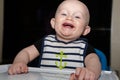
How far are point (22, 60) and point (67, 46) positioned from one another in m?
0.15

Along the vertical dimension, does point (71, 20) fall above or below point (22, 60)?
above

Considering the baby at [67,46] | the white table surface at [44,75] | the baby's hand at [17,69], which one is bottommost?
the white table surface at [44,75]

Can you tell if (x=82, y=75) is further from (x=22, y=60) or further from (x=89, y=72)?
(x=22, y=60)

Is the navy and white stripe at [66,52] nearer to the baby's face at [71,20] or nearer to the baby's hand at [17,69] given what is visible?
the baby's face at [71,20]

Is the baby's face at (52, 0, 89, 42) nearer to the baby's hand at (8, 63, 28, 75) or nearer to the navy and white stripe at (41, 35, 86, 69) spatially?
the navy and white stripe at (41, 35, 86, 69)

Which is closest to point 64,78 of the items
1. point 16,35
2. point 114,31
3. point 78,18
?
point 78,18

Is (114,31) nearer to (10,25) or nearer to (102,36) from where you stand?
(102,36)

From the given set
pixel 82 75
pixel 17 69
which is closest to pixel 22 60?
pixel 17 69

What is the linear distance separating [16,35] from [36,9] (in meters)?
0.27

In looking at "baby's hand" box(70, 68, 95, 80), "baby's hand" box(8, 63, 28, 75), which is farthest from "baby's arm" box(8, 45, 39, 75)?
"baby's hand" box(70, 68, 95, 80)

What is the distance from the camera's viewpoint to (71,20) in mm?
673

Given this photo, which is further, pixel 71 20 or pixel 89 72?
pixel 71 20

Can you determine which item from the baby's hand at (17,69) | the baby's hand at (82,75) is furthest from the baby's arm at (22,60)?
the baby's hand at (82,75)

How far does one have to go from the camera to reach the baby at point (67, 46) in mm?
688
